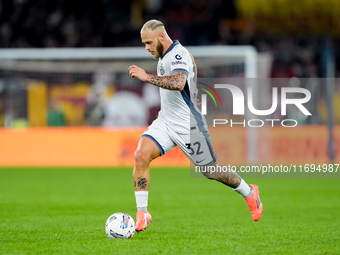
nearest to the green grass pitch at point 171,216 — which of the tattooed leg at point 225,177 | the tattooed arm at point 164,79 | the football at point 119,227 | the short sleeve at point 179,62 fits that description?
the football at point 119,227

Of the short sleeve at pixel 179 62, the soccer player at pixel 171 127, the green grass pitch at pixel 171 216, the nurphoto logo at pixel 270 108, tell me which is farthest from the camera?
the nurphoto logo at pixel 270 108

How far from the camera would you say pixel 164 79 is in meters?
5.90

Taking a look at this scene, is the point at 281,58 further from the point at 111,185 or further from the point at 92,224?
the point at 92,224

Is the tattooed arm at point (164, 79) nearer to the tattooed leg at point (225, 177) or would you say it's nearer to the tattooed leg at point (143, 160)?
the tattooed leg at point (143, 160)

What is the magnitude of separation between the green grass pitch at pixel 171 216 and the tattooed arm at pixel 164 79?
155 centimetres

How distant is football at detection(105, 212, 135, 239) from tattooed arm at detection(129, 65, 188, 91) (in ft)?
4.52

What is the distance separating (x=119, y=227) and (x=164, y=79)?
1556 mm

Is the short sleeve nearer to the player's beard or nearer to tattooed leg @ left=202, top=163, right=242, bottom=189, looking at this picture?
the player's beard

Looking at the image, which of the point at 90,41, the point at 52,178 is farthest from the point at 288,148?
the point at 90,41

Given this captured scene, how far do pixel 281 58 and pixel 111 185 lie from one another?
14.8 meters

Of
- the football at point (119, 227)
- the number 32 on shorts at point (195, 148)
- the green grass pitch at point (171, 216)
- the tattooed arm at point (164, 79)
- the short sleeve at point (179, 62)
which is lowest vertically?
the green grass pitch at point (171, 216)

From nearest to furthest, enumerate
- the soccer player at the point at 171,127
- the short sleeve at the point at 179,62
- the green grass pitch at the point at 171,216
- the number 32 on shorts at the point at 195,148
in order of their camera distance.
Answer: the green grass pitch at the point at 171,216
the short sleeve at the point at 179,62
the soccer player at the point at 171,127
the number 32 on shorts at the point at 195,148

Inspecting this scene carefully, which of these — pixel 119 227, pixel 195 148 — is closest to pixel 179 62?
pixel 195 148

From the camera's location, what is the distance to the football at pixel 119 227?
226 inches
